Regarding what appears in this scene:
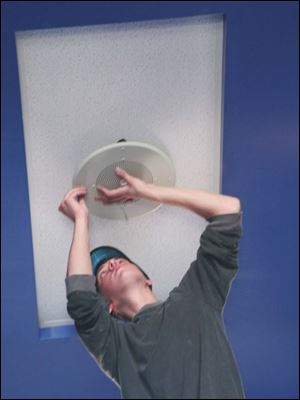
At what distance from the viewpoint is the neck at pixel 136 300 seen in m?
1.08

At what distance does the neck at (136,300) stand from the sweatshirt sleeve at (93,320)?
93 millimetres

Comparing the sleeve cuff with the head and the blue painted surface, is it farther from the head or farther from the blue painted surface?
the blue painted surface

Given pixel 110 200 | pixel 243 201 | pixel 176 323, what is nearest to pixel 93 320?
pixel 176 323

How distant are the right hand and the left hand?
4cm

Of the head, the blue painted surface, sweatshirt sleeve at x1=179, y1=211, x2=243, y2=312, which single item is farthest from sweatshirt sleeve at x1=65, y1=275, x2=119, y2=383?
the blue painted surface

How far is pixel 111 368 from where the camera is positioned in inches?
39.0

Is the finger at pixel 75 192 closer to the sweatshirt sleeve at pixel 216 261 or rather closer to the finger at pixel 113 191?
the finger at pixel 113 191

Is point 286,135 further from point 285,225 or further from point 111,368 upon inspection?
point 111,368

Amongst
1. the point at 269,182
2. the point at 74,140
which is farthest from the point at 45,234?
the point at 269,182

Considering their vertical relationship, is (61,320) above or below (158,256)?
below

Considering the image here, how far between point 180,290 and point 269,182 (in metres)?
0.43

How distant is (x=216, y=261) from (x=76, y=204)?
1.30 ft

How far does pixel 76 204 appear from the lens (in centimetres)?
106

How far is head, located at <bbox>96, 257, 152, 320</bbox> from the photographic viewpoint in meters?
1.09
